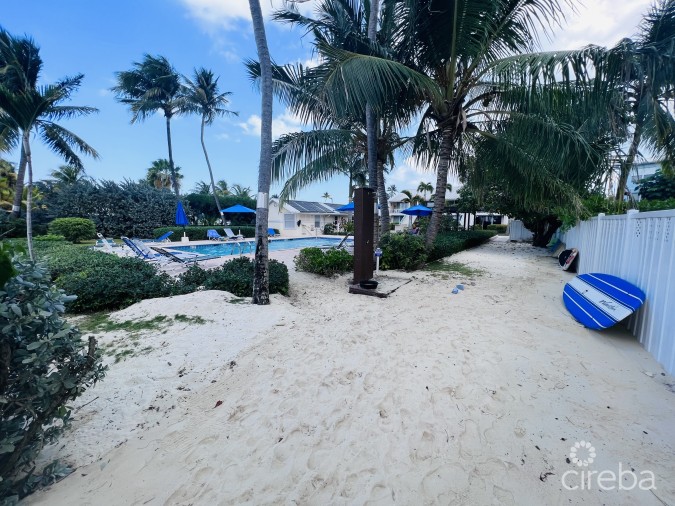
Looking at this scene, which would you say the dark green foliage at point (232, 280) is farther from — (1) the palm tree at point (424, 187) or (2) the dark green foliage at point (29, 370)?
(1) the palm tree at point (424, 187)

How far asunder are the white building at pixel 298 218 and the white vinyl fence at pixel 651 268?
88.5ft

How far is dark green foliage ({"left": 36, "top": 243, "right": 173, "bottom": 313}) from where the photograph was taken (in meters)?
4.96

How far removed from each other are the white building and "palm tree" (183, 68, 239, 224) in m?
10.2

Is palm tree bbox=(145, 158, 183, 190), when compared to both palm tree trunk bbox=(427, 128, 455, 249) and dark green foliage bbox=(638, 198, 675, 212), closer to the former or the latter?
palm tree trunk bbox=(427, 128, 455, 249)

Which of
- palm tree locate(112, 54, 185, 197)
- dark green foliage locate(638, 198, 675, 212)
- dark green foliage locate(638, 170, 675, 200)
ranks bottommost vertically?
dark green foliage locate(638, 198, 675, 212)

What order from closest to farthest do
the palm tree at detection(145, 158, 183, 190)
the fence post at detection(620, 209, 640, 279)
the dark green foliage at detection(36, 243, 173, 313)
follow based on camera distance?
the fence post at detection(620, 209, 640, 279) → the dark green foliage at detection(36, 243, 173, 313) → the palm tree at detection(145, 158, 183, 190)

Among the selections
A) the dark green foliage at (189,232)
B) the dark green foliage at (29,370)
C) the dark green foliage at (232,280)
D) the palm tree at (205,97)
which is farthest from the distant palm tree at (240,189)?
the dark green foliage at (29,370)

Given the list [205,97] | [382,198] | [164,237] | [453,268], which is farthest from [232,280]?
[205,97]

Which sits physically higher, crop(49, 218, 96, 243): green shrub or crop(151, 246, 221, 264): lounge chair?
crop(49, 218, 96, 243): green shrub

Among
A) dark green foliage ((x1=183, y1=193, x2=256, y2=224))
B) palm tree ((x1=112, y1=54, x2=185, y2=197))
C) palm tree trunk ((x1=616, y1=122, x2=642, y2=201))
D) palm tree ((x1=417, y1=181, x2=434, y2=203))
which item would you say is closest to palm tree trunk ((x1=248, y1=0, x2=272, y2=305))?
palm tree trunk ((x1=616, y1=122, x2=642, y2=201))

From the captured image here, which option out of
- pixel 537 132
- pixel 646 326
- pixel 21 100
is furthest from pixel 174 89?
pixel 646 326

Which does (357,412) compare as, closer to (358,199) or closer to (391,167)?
(358,199)

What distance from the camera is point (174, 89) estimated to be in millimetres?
20562

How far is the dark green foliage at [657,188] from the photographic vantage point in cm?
1102
